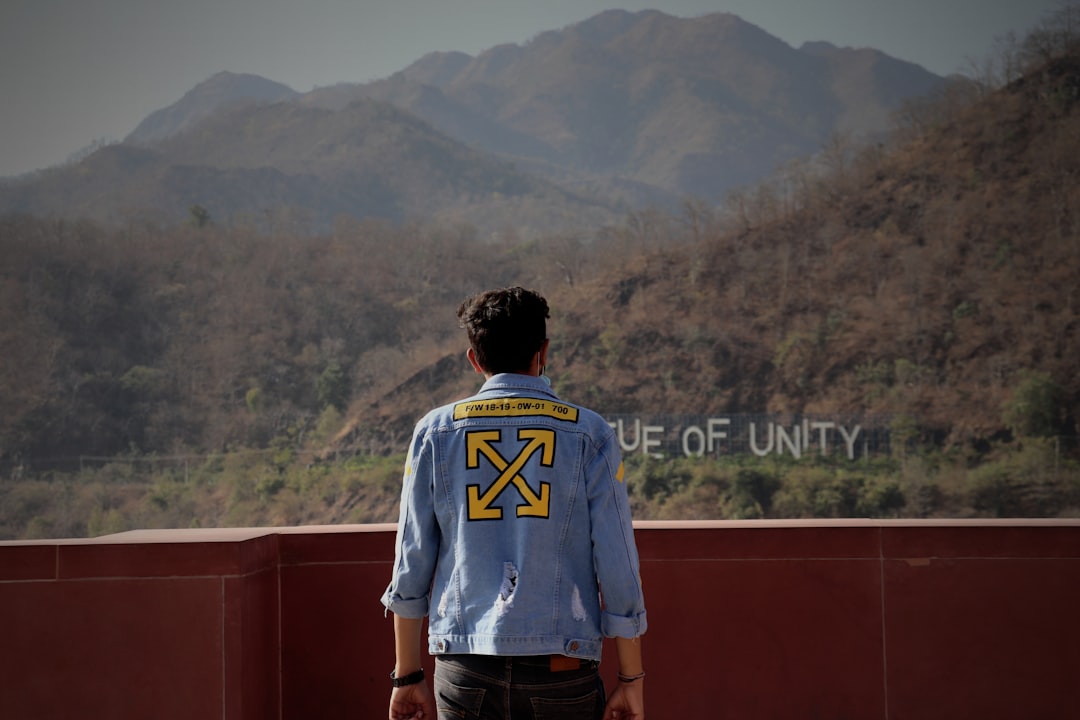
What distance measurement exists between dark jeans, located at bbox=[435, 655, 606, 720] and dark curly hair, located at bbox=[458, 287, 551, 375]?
50 cm

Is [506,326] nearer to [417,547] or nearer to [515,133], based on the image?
[417,547]

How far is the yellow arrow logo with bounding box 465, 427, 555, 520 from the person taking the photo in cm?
183

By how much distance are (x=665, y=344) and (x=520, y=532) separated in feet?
120

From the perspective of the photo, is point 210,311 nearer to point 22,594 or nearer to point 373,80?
point 22,594

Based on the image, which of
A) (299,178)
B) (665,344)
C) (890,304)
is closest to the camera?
(890,304)

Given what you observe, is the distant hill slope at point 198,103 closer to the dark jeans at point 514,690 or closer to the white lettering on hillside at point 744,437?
the white lettering on hillside at point 744,437

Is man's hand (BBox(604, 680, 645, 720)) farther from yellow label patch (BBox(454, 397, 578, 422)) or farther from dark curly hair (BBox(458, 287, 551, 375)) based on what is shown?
dark curly hair (BBox(458, 287, 551, 375))

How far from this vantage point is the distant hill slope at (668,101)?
301ft

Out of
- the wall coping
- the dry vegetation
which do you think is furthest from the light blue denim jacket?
the dry vegetation

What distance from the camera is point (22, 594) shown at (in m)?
2.63

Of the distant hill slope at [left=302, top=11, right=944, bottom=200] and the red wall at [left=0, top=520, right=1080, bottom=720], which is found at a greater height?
the distant hill slope at [left=302, top=11, right=944, bottom=200]

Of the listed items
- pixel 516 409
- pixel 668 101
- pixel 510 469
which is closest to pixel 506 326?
pixel 516 409

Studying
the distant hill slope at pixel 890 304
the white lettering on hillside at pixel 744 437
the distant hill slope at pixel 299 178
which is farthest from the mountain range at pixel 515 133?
the white lettering on hillside at pixel 744 437

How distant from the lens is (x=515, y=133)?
336ft
